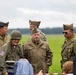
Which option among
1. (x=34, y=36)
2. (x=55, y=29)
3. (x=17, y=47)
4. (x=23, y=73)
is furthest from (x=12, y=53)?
(x=55, y=29)

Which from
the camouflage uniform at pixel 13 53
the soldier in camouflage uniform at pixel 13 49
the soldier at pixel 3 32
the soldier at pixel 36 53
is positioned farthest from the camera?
the soldier at pixel 36 53

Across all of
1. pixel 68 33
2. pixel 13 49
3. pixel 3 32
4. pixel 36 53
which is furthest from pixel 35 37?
pixel 13 49

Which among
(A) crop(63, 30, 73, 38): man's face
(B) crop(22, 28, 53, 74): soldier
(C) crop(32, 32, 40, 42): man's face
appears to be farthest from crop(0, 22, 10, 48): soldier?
(A) crop(63, 30, 73, 38): man's face

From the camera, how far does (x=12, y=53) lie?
32.6ft

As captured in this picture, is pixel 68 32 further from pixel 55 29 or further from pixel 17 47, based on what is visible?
pixel 55 29

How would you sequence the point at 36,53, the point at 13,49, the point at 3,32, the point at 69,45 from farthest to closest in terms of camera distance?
the point at 69,45 < the point at 36,53 < the point at 3,32 < the point at 13,49

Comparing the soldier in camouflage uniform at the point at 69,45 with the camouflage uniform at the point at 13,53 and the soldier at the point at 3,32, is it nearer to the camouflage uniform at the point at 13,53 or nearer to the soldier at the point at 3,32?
the soldier at the point at 3,32

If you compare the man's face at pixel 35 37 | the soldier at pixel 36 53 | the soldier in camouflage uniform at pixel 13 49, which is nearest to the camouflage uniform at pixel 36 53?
the soldier at pixel 36 53

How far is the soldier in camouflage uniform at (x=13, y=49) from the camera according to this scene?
9773 mm

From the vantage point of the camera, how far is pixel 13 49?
9.90m

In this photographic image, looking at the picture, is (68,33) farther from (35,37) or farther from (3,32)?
(3,32)

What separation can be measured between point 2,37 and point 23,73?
3130 millimetres

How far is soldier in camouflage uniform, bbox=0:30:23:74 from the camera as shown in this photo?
9773 mm

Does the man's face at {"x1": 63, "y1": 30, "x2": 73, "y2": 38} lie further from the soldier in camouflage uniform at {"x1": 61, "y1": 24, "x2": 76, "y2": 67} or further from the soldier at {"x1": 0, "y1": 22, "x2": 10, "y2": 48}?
the soldier at {"x1": 0, "y1": 22, "x2": 10, "y2": 48}
